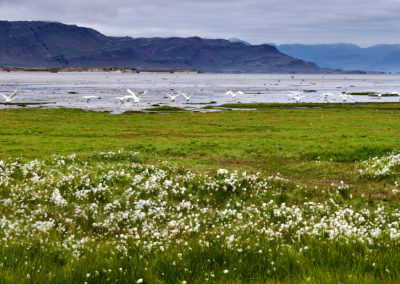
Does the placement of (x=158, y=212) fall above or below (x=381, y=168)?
below

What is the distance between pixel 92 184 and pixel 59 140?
2217 centimetres

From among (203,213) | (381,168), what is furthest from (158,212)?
(381,168)

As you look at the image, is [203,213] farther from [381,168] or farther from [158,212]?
[381,168]

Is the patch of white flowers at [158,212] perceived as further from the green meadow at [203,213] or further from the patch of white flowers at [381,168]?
the patch of white flowers at [381,168]

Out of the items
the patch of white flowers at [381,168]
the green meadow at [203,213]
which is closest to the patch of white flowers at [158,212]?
the green meadow at [203,213]

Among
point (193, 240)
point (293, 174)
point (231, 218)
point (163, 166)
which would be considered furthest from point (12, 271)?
point (293, 174)

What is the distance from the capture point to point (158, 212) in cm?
1427

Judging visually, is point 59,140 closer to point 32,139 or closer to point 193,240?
point 32,139

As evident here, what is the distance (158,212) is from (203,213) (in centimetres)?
162

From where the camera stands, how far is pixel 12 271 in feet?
24.3

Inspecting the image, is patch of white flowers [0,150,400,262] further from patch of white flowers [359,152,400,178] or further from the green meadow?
patch of white flowers [359,152,400,178]

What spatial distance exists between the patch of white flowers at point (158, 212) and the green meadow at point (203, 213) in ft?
0.19

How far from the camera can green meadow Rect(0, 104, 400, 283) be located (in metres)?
7.68

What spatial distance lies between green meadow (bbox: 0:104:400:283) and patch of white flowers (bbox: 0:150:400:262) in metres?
0.06
